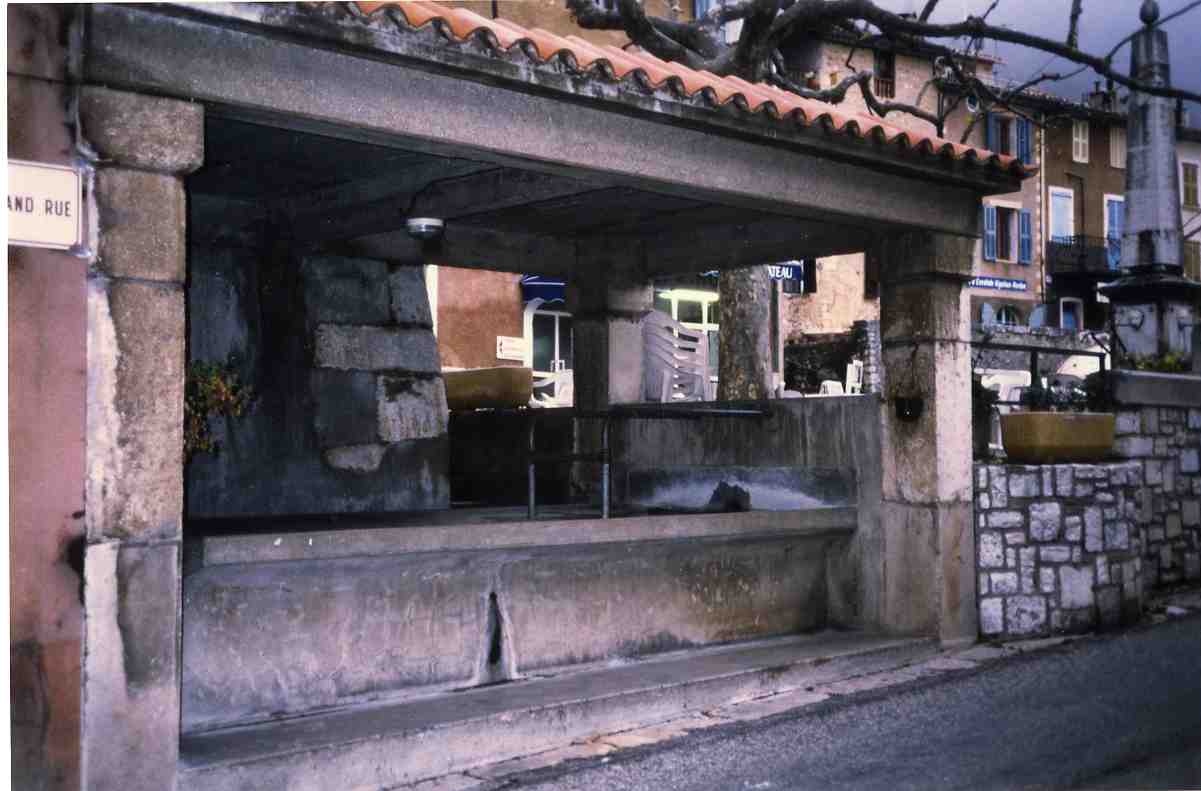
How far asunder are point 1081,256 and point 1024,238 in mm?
1581

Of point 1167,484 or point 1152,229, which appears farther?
point 1152,229

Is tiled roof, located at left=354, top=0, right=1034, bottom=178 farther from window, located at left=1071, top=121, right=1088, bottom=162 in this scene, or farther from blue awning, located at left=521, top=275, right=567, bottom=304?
window, located at left=1071, top=121, right=1088, bottom=162

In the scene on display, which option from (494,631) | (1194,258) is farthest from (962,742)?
(1194,258)

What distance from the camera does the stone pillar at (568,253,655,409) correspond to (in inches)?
365

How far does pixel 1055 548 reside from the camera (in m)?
8.38

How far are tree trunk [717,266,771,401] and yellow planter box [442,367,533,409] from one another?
10.1 feet

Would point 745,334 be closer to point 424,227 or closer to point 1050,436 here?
point 1050,436

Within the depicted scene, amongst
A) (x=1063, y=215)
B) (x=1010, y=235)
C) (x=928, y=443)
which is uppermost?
(x=1063, y=215)

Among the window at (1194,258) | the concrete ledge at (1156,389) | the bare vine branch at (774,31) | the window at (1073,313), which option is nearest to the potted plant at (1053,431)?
the concrete ledge at (1156,389)

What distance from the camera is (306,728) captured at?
5.11 meters

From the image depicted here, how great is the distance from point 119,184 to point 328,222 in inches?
127

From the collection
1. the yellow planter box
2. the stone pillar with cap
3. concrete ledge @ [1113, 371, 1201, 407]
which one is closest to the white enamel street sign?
the yellow planter box

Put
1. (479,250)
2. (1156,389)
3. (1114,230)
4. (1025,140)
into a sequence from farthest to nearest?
1. (1114,230)
2. (1025,140)
3. (1156,389)
4. (479,250)

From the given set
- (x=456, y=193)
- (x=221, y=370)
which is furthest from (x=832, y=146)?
(x=221, y=370)
